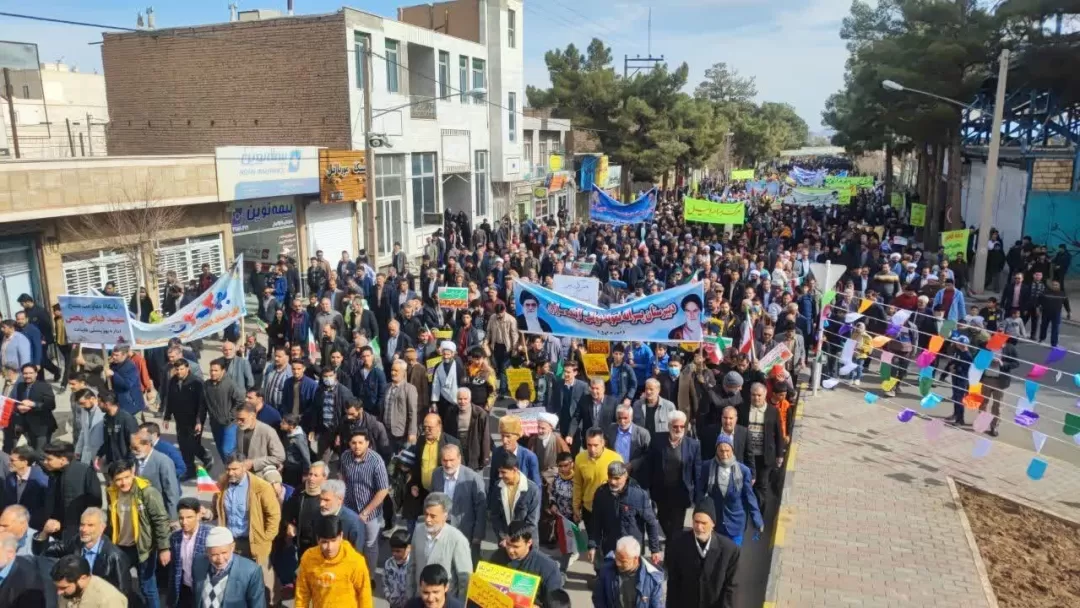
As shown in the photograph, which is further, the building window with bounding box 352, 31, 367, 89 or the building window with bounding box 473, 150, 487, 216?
the building window with bounding box 473, 150, 487, 216

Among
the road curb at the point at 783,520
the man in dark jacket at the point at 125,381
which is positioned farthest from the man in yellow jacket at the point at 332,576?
the man in dark jacket at the point at 125,381

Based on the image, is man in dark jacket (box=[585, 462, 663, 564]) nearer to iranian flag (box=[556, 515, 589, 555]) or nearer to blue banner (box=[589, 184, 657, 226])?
iranian flag (box=[556, 515, 589, 555])

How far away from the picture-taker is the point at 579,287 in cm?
1265

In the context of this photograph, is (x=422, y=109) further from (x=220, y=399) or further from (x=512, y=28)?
(x=220, y=399)

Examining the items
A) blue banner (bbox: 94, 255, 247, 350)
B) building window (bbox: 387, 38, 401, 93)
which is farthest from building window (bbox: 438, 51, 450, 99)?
blue banner (bbox: 94, 255, 247, 350)

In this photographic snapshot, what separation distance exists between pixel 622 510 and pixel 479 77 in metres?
28.0

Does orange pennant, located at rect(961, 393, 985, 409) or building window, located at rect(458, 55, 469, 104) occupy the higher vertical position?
building window, located at rect(458, 55, 469, 104)

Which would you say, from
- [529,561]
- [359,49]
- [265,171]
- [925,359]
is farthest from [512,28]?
[529,561]

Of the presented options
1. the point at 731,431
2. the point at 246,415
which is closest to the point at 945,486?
the point at 731,431

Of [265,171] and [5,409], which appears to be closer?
[5,409]

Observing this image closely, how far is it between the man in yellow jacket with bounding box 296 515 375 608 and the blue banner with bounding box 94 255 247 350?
5993mm

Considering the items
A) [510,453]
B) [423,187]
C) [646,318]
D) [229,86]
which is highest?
[229,86]

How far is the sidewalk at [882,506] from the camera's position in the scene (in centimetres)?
665

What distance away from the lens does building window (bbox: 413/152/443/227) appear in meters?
27.5
